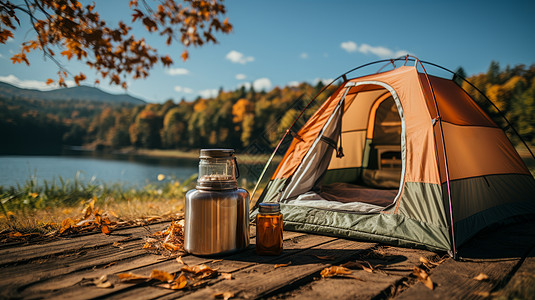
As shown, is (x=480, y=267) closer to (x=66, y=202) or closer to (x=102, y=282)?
(x=102, y=282)

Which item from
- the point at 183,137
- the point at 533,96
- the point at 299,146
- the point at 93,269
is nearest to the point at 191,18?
the point at 299,146

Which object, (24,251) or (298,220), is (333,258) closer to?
(298,220)

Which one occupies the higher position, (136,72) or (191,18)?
(191,18)

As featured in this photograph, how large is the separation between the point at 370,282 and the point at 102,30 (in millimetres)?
4790

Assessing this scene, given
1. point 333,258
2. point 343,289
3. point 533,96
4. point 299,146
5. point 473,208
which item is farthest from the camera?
point 533,96

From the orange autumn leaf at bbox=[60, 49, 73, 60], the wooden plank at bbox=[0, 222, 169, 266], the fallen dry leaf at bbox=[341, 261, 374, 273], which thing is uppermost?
the orange autumn leaf at bbox=[60, 49, 73, 60]

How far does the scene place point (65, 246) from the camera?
89.5 inches

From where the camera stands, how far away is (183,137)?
1515 inches

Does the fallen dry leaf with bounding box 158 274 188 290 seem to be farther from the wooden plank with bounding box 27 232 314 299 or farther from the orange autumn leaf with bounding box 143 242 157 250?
the orange autumn leaf with bounding box 143 242 157 250

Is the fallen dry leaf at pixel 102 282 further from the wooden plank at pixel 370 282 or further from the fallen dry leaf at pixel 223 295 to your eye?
the wooden plank at pixel 370 282

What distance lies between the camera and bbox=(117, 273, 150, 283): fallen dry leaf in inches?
63.2

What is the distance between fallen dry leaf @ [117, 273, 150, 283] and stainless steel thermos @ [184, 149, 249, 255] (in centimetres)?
46

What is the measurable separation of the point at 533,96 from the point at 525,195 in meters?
9.38

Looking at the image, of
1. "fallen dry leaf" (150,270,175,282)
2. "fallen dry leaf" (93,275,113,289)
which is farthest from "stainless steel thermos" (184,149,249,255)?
"fallen dry leaf" (93,275,113,289)
